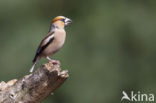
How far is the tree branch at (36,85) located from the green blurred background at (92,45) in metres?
12.9

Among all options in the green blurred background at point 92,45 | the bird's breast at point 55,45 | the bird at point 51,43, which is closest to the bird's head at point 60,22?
the bird at point 51,43

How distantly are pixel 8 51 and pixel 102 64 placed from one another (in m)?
3.53

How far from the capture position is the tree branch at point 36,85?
9805mm

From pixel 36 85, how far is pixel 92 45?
15608 mm

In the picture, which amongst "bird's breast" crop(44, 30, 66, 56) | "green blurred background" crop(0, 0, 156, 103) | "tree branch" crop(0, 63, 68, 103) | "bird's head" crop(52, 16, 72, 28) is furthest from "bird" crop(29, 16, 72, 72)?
"green blurred background" crop(0, 0, 156, 103)

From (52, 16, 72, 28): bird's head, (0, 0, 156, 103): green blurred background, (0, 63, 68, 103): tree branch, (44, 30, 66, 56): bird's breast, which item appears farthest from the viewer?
(0, 0, 156, 103): green blurred background

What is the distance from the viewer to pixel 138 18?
86.4 feet

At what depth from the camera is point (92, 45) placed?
25406 mm

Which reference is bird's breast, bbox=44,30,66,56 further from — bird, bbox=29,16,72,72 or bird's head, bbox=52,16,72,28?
bird's head, bbox=52,16,72,28

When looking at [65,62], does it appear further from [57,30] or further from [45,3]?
[57,30]

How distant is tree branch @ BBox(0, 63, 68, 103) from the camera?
9.80m

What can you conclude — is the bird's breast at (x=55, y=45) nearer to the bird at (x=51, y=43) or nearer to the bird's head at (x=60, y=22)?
the bird at (x=51, y=43)

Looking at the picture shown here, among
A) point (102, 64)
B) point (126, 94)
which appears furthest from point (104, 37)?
Answer: point (126, 94)

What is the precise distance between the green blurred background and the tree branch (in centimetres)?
1295
